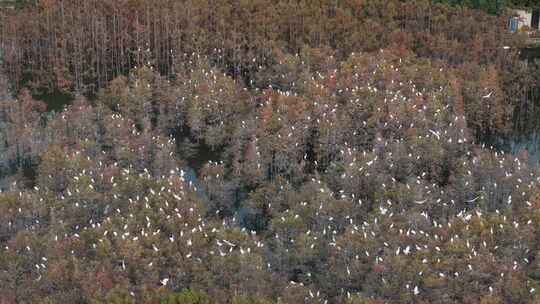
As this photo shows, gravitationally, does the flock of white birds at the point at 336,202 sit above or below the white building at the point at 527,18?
below

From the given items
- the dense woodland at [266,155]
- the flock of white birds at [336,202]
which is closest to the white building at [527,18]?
the dense woodland at [266,155]

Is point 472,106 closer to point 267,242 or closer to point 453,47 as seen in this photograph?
point 453,47

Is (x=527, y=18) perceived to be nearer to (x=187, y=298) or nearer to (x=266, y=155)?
(x=266, y=155)

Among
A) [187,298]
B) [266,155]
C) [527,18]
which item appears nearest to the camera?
[187,298]

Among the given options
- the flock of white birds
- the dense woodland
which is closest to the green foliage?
the dense woodland

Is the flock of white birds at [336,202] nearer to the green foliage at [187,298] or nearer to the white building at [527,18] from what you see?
the green foliage at [187,298]

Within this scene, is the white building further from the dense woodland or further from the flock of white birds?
the flock of white birds

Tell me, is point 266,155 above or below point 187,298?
above

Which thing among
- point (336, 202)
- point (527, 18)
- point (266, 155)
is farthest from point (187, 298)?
point (527, 18)
